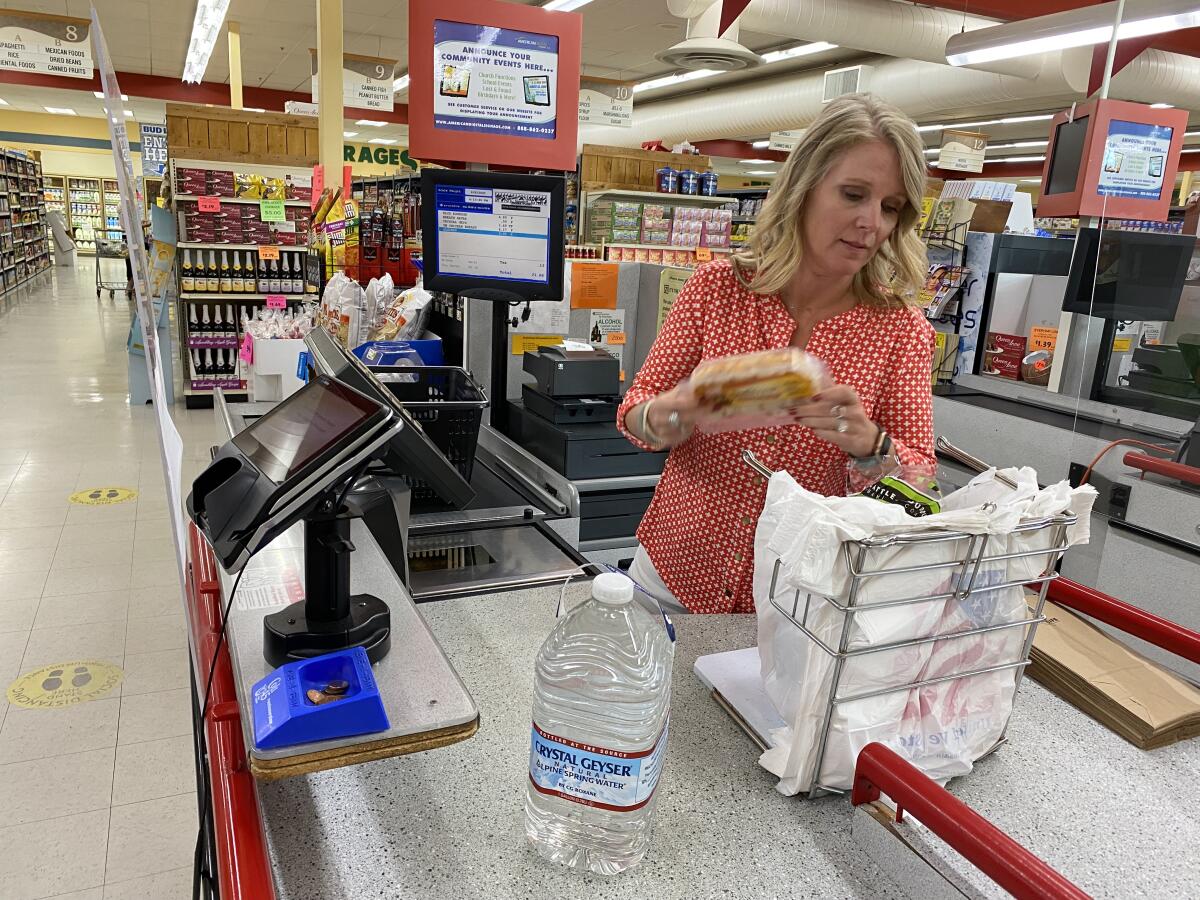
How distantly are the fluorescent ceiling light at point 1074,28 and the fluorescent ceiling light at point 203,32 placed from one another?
25.2 feet

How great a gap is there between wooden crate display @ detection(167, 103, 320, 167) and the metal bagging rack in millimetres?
7833

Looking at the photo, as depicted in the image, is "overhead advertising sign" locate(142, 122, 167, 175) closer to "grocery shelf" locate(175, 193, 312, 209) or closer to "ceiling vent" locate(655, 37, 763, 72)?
"grocery shelf" locate(175, 193, 312, 209)

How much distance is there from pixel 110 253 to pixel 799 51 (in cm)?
1733

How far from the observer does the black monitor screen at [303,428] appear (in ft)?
2.87

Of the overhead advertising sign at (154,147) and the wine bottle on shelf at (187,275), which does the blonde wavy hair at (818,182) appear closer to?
the wine bottle on shelf at (187,275)

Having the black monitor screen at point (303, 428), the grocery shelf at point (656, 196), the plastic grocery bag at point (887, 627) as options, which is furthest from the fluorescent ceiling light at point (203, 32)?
the plastic grocery bag at point (887, 627)

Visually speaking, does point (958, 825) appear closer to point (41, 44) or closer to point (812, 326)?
point (812, 326)

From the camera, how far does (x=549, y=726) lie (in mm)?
804

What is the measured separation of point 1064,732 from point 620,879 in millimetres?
694

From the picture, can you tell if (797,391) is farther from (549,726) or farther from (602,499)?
(602,499)

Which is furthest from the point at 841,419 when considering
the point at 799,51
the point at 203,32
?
the point at 203,32

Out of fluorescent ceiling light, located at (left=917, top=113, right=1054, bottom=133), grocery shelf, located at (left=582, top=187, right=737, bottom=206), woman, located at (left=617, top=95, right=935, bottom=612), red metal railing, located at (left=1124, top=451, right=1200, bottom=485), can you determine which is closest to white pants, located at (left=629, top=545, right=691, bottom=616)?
woman, located at (left=617, top=95, right=935, bottom=612)

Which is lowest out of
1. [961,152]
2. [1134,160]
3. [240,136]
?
[1134,160]

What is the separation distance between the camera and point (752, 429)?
58.9 inches
